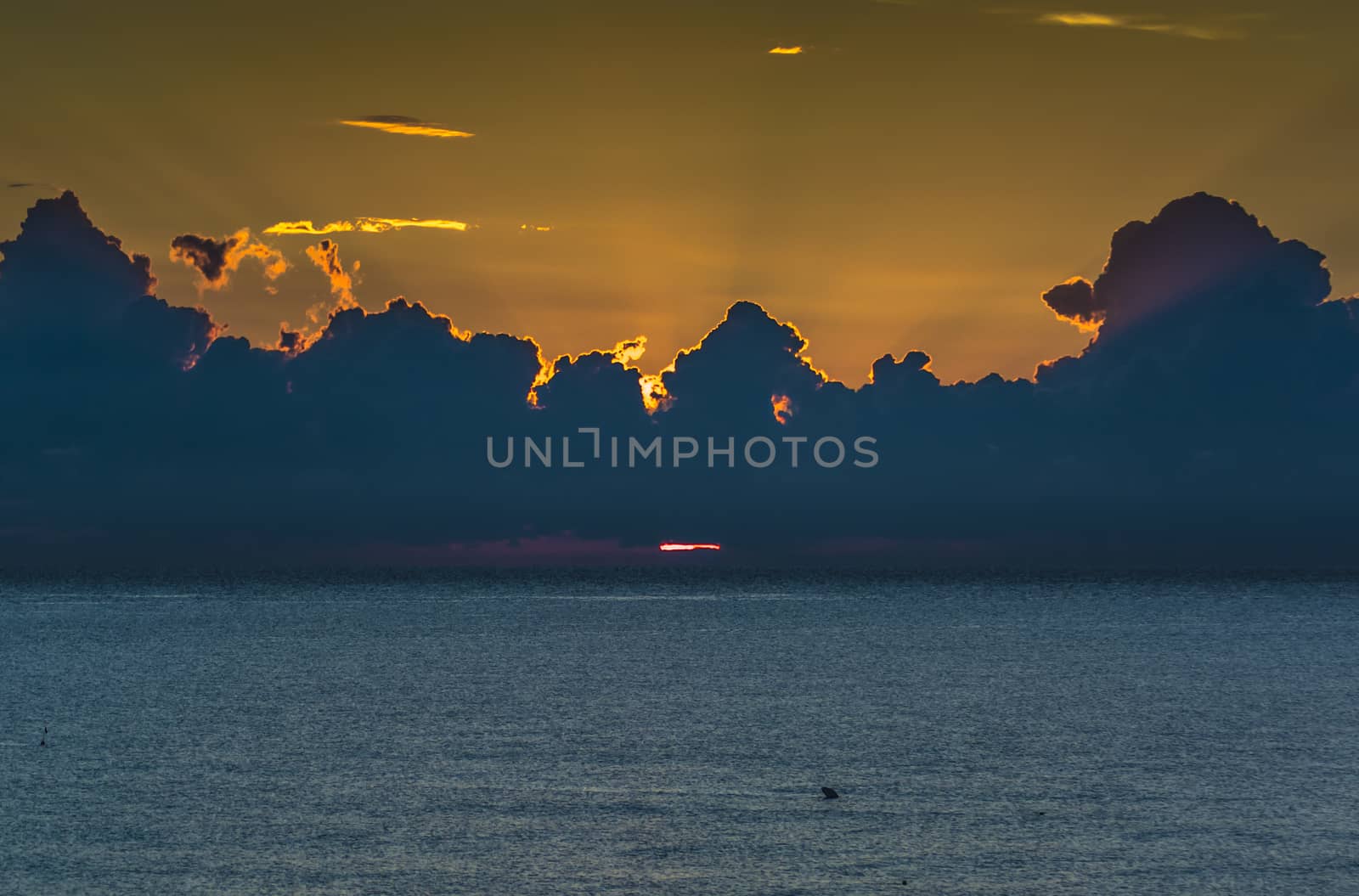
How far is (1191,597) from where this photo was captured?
7219 inches

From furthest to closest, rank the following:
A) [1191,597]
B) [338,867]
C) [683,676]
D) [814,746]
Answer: [1191,597]
[683,676]
[814,746]
[338,867]

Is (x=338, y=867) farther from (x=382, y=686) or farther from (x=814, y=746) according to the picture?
(x=382, y=686)

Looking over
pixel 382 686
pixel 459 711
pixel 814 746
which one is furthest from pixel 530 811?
pixel 382 686

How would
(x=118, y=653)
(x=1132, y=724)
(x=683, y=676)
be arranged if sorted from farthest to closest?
(x=118, y=653) → (x=683, y=676) → (x=1132, y=724)

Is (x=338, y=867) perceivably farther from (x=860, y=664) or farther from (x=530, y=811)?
(x=860, y=664)

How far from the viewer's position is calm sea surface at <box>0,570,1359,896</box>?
69.8 feet

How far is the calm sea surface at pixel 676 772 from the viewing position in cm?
Answer: 2128

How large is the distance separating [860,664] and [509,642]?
25.9 metres

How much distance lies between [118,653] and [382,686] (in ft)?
91.4

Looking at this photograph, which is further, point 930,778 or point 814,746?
point 814,746

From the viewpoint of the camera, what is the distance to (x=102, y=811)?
25438mm

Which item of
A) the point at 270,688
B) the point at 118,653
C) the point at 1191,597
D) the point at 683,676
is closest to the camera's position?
the point at 270,688

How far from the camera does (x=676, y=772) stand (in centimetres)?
3014

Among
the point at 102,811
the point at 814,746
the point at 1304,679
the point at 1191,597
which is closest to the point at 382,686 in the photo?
the point at 814,746
